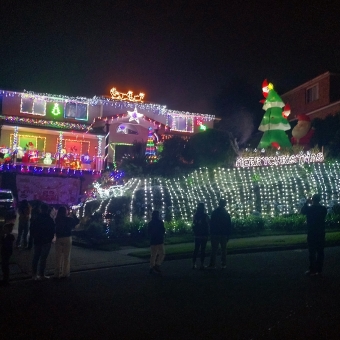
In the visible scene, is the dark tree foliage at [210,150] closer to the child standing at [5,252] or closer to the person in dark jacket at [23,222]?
→ the person in dark jacket at [23,222]

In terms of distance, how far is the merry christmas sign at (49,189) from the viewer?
30.1m

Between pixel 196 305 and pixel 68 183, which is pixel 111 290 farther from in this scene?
pixel 68 183

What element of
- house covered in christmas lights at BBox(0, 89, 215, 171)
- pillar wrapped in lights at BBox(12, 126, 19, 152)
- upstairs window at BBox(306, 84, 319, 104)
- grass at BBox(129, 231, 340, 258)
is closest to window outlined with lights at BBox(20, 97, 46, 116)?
house covered in christmas lights at BBox(0, 89, 215, 171)

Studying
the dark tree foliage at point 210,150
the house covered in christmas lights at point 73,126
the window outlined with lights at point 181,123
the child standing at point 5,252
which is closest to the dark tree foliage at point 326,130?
the dark tree foliage at point 210,150

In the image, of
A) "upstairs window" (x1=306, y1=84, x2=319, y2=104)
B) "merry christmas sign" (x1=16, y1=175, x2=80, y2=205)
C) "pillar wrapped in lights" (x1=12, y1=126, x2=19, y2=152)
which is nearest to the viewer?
"merry christmas sign" (x1=16, y1=175, x2=80, y2=205)

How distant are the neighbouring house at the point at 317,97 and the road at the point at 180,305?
846 inches

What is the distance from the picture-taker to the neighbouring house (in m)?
31.7

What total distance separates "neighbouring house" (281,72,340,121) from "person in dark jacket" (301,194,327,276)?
68.9 feet

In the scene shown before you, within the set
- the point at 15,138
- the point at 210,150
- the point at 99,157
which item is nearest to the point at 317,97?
the point at 210,150

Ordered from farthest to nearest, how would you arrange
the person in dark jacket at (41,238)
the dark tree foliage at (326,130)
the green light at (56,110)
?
the green light at (56,110)
the dark tree foliage at (326,130)
the person in dark jacket at (41,238)

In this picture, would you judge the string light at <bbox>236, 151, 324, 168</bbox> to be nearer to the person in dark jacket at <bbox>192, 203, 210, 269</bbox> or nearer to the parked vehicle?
the parked vehicle

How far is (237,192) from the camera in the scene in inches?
922

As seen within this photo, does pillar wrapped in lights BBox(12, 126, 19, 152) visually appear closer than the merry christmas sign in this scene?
No

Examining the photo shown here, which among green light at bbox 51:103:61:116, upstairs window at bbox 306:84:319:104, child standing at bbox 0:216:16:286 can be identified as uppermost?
upstairs window at bbox 306:84:319:104
